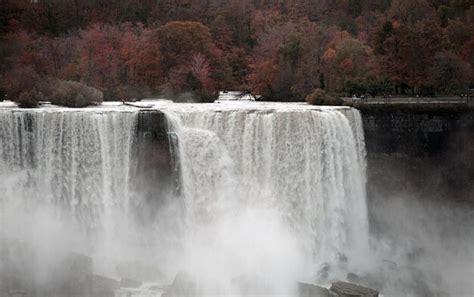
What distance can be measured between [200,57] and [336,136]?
56.6ft

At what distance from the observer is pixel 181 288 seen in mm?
Result: 22984

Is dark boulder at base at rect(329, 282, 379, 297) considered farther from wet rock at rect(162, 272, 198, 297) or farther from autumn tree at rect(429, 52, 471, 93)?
autumn tree at rect(429, 52, 471, 93)

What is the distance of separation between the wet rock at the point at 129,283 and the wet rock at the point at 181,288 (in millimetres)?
1316

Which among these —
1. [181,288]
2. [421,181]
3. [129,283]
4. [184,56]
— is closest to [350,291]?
[181,288]

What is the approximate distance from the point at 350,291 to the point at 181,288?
6396 millimetres

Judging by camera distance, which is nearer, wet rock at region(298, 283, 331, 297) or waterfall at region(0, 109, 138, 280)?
wet rock at region(298, 283, 331, 297)

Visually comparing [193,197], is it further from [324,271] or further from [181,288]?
[324,271]

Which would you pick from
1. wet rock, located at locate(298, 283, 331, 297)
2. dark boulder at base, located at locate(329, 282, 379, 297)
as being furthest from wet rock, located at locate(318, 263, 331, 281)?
dark boulder at base, located at locate(329, 282, 379, 297)

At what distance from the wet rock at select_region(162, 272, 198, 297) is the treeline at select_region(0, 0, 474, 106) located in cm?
1155

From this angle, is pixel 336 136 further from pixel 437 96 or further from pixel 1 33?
pixel 1 33

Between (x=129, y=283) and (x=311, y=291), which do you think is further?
(x=129, y=283)

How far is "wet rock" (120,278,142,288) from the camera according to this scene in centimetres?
2347

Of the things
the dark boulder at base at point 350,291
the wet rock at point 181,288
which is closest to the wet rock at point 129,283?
the wet rock at point 181,288

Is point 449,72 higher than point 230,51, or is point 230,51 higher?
point 230,51
